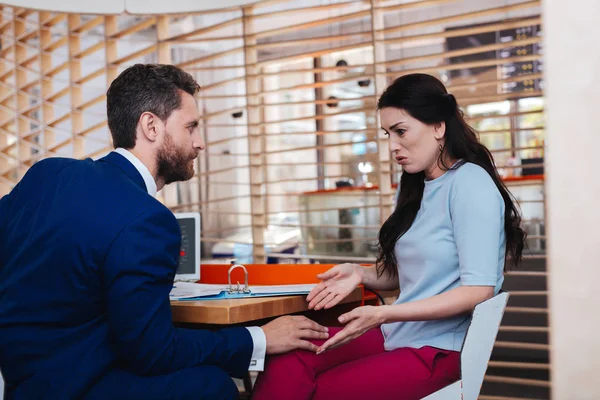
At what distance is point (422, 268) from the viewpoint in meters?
1.97

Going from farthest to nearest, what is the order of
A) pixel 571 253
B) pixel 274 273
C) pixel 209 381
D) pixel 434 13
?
pixel 434 13
pixel 274 273
pixel 209 381
pixel 571 253

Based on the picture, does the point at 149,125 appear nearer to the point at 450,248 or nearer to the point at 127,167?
the point at 127,167

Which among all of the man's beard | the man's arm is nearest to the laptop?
the man's beard

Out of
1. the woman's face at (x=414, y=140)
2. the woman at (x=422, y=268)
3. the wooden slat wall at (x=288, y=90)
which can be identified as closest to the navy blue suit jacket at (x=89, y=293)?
the woman at (x=422, y=268)

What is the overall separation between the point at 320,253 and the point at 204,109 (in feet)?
17.0

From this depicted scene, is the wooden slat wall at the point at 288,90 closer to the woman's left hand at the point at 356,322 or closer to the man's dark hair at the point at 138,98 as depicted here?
the man's dark hair at the point at 138,98

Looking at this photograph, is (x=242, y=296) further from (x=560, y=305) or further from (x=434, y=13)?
(x=434, y=13)

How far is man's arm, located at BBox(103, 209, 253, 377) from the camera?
1521 mm

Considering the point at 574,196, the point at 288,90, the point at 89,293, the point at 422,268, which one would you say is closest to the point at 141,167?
the point at 89,293

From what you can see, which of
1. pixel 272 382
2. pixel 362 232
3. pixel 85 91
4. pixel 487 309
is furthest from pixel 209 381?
pixel 85 91

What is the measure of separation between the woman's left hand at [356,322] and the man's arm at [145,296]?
0.37 m

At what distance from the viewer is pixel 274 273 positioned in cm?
258

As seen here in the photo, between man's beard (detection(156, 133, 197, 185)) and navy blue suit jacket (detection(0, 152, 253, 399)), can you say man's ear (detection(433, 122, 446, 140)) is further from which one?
navy blue suit jacket (detection(0, 152, 253, 399))

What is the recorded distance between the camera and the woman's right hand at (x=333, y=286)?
1.98 meters
